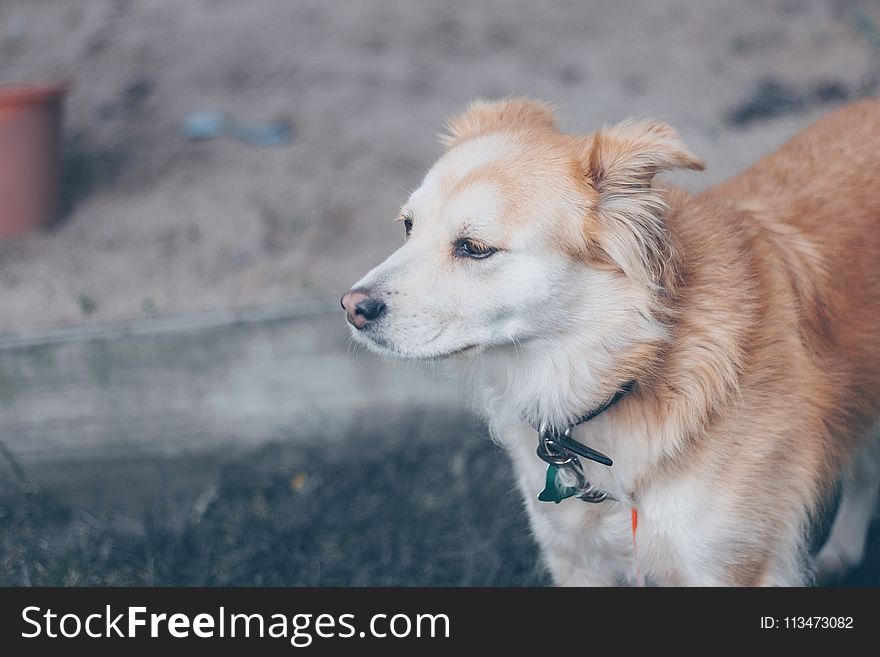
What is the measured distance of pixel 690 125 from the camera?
159 inches

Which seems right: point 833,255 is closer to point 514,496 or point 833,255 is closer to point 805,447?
point 805,447

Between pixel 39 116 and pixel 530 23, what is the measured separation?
2699mm

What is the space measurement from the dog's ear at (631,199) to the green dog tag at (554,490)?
0.55 m

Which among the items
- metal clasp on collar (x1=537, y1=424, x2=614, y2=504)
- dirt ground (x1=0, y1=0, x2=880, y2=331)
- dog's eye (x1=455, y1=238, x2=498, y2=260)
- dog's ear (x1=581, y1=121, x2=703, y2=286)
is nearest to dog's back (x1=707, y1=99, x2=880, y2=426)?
dog's ear (x1=581, y1=121, x2=703, y2=286)

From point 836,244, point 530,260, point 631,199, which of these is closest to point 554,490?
point 530,260

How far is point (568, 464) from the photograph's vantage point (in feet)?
6.96

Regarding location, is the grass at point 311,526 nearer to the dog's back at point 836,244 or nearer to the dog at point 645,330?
the dog at point 645,330

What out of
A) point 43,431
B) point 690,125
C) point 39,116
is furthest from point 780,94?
point 43,431

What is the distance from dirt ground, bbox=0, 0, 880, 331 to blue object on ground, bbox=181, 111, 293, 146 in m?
0.07

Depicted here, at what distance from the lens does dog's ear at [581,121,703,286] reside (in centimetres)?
196

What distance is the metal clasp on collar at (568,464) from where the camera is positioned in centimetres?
213

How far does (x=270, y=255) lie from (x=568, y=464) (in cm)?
188

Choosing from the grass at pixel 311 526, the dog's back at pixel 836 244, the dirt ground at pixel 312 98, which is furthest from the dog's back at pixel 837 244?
the dirt ground at pixel 312 98

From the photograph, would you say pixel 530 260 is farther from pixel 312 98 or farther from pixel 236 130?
pixel 312 98
